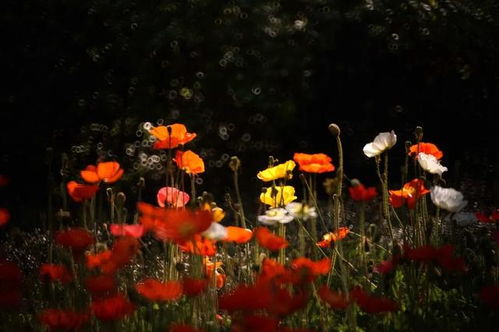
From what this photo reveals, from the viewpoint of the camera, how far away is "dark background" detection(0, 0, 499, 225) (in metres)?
5.94

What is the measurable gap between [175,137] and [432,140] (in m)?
4.53

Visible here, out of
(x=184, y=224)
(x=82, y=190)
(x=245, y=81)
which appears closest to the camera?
(x=184, y=224)

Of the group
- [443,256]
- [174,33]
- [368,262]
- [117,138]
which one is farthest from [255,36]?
[443,256]

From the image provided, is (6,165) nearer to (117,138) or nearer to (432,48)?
(117,138)

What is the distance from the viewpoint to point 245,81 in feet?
19.7

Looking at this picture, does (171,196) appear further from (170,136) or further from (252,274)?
(252,274)

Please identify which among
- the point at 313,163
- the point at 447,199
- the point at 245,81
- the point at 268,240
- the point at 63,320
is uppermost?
the point at 245,81

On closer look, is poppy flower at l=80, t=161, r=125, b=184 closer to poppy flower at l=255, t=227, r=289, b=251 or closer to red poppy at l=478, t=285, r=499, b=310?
poppy flower at l=255, t=227, r=289, b=251

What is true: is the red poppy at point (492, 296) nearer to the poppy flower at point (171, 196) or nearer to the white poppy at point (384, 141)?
the white poppy at point (384, 141)

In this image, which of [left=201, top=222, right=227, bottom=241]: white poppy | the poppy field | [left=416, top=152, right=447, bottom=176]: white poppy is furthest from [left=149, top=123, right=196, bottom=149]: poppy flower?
[left=416, top=152, right=447, bottom=176]: white poppy

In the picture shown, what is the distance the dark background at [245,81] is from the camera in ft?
19.5

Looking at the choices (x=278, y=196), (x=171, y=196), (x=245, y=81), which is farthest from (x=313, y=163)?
(x=245, y=81)

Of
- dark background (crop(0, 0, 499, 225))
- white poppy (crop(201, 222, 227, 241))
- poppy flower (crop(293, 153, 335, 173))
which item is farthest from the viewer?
dark background (crop(0, 0, 499, 225))

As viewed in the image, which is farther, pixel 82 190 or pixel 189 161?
pixel 189 161
